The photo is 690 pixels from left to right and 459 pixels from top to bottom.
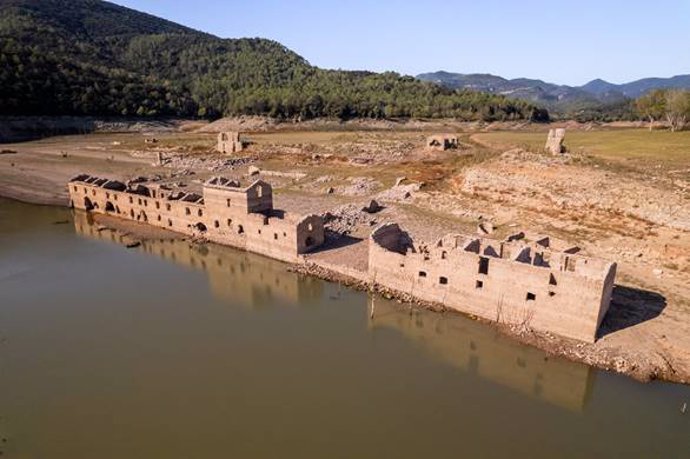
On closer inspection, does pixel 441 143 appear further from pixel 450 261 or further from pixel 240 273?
pixel 450 261

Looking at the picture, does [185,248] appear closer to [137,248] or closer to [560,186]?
[137,248]

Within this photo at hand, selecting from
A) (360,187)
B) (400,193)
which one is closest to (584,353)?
(400,193)

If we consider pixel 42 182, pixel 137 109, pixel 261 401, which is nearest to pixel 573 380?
pixel 261 401

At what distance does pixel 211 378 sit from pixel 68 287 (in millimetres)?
13782

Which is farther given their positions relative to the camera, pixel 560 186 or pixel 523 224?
pixel 560 186

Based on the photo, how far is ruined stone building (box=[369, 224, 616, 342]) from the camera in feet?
64.5

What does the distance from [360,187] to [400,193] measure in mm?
5012

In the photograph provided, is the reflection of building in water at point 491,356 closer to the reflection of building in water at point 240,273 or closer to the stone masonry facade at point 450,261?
the stone masonry facade at point 450,261

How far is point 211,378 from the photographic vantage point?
746 inches

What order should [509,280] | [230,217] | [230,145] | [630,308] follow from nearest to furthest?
[509,280], [630,308], [230,217], [230,145]

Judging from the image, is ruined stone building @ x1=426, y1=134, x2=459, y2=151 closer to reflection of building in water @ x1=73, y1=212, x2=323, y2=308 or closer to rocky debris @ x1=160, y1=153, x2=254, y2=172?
rocky debris @ x1=160, y1=153, x2=254, y2=172

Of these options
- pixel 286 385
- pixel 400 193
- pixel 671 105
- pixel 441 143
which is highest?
pixel 671 105

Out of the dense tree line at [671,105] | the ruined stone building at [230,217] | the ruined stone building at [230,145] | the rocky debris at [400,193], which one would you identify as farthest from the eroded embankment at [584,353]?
the dense tree line at [671,105]

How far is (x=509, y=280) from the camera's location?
828 inches
